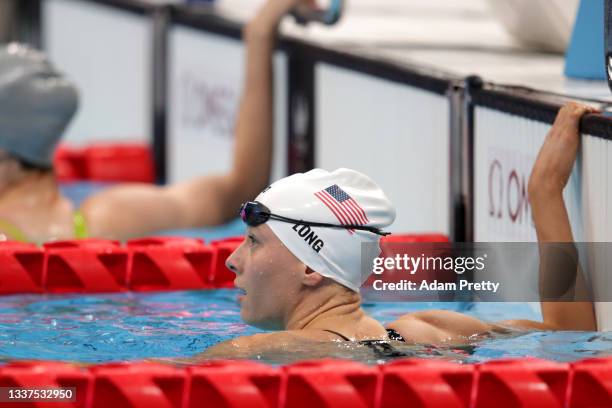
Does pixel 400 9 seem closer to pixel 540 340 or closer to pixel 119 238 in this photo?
pixel 119 238

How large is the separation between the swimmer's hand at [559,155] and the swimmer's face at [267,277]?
733 millimetres

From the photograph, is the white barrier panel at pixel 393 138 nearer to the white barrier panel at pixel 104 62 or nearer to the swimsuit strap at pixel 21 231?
the swimsuit strap at pixel 21 231

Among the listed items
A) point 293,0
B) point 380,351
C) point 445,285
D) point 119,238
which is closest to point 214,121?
point 293,0

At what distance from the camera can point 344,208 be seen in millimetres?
3168

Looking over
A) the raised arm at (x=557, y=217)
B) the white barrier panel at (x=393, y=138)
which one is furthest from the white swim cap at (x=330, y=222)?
the white barrier panel at (x=393, y=138)

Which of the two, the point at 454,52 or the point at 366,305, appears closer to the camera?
the point at 366,305

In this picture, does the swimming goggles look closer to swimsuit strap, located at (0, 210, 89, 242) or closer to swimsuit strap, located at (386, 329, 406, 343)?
swimsuit strap, located at (386, 329, 406, 343)

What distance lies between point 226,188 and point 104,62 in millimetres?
3171

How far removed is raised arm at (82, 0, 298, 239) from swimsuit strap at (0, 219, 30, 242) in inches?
9.0

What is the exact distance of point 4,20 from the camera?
31.6ft

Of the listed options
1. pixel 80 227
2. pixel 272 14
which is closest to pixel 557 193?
pixel 80 227

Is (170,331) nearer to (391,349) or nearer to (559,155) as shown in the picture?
(391,349)

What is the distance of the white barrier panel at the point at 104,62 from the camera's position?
7.80 m

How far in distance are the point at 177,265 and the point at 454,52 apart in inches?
77.3
